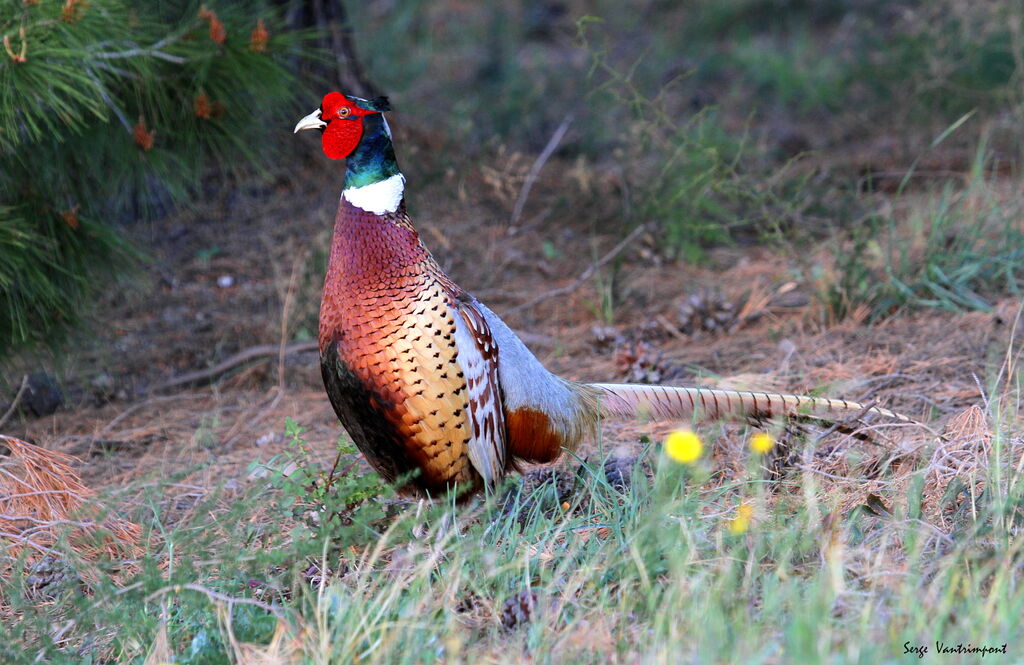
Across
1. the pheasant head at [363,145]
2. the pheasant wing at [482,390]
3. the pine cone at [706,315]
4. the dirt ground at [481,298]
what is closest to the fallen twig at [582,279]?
the dirt ground at [481,298]

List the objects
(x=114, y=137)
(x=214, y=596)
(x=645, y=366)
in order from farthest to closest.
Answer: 1. (x=645, y=366)
2. (x=114, y=137)
3. (x=214, y=596)

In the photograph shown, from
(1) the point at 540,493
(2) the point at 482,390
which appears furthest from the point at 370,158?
(1) the point at 540,493

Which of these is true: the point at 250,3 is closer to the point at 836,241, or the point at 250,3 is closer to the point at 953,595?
the point at 836,241

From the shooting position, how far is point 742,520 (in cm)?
216

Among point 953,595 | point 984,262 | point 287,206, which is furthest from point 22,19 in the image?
point 984,262

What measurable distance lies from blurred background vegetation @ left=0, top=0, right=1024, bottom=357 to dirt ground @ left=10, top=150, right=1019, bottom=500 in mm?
162

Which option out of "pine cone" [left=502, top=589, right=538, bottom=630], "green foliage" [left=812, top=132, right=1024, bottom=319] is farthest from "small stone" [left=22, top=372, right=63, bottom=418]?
"green foliage" [left=812, top=132, right=1024, bottom=319]

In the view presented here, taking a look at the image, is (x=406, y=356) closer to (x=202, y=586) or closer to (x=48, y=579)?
(x=202, y=586)

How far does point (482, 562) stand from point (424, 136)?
3779 millimetres

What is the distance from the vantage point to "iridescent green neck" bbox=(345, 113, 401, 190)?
270 cm

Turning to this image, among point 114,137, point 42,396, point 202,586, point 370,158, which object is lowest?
point 42,396

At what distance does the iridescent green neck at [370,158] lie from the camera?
2.70m

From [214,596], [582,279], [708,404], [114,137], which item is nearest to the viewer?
[214,596]
